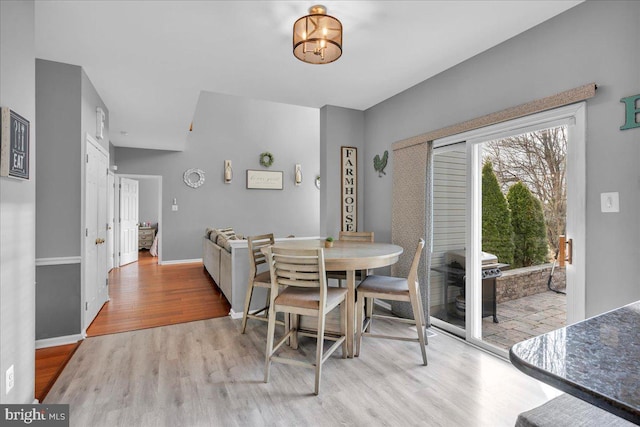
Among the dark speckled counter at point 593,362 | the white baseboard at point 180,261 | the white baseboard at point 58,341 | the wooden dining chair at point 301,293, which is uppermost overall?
the dark speckled counter at point 593,362

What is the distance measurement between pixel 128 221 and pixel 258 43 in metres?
5.83

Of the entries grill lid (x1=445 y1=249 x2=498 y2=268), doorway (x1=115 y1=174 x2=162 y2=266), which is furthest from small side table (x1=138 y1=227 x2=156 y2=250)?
grill lid (x1=445 y1=249 x2=498 y2=268)

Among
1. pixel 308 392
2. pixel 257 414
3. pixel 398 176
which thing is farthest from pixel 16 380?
pixel 398 176

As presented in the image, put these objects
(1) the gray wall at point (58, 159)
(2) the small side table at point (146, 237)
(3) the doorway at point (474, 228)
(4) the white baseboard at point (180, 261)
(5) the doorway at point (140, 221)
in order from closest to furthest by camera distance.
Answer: (3) the doorway at point (474, 228) → (1) the gray wall at point (58, 159) → (5) the doorway at point (140, 221) → (4) the white baseboard at point (180, 261) → (2) the small side table at point (146, 237)

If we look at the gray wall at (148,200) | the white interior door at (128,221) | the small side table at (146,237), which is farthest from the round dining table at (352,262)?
the gray wall at (148,200)

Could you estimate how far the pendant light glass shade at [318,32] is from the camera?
2006 millimetres

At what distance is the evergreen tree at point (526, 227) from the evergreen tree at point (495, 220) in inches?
2.0

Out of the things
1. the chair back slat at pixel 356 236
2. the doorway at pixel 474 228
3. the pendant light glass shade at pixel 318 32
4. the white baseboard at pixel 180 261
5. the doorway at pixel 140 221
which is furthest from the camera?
the white baseboard at pixel 180 261

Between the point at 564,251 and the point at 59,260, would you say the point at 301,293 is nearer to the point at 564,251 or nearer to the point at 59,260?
the point at 564,251

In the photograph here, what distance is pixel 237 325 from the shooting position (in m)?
3.29

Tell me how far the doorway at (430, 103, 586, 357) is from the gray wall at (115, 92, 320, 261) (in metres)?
4.81

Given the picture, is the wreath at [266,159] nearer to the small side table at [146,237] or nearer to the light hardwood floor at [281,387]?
the small side table at [146,237]

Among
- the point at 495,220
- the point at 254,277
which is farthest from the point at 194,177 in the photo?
the point at 495,220

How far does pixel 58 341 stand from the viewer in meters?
2.87
